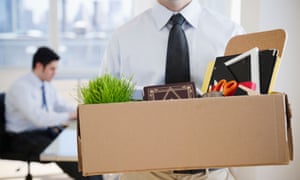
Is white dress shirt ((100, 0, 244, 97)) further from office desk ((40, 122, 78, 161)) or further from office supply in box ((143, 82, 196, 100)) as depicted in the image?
office desk ((40, 122, 78, 161))

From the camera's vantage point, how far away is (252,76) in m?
1.10

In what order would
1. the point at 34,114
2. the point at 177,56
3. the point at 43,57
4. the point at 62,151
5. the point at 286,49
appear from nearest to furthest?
1. the point at 177,56
2. the point at 286,49
3. the point at 62,151
4. the point at 34,114
5. the point at 43,57

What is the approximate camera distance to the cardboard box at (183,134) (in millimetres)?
1021

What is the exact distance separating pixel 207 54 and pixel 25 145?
7.48 feet

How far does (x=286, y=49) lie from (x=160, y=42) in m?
0.71

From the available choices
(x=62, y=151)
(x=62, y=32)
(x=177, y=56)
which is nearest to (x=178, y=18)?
(x=177, y=56)

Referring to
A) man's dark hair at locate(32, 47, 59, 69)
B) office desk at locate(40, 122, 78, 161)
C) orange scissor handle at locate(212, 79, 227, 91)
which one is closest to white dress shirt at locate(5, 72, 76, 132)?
man's dark hair at locate(32, 47, 59, 69)

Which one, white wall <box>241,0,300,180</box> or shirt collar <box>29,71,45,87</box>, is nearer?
white wall <box>241,0,300,180</box>

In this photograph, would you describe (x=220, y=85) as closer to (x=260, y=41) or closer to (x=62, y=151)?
(x=260, y=41)

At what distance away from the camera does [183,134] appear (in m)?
1.03

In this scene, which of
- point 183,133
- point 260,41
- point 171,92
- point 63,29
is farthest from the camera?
point 63,29

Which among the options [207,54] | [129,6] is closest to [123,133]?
[207,54]

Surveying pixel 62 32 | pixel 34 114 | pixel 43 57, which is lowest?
pixel 34 114

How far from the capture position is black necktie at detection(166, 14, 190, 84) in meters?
1.49
